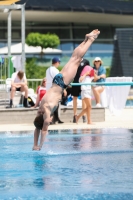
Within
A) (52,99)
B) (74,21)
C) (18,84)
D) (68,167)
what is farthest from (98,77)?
(74,21)

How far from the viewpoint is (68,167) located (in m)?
8.88

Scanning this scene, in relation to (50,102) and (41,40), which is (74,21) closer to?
(41,40)

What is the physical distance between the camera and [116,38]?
31.3 m

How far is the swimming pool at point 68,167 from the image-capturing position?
22.9 ft

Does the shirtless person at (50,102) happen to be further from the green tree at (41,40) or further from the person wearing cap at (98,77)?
the green tree at (41,40)

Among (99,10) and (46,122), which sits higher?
(99,10)

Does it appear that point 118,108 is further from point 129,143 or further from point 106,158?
point 106,158

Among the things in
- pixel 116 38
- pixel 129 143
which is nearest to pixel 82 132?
pixel 129 143

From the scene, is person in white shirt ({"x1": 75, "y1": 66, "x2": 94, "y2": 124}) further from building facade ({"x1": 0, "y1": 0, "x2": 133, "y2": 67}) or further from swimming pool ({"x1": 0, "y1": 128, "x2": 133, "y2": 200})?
building facade ({"x1": 0, "y1": 0, "x2": 133, "y2": 67})

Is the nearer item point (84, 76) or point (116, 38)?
point (84, 76)

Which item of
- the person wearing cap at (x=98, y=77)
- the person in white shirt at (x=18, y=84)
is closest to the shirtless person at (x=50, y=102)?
the person in white shirt at (x=18, y=84)

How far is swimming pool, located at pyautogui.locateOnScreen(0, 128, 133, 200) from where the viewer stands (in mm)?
6969

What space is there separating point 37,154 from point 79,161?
3.42 feet

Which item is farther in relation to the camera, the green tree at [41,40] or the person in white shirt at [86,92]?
the green tree at [41,40]
